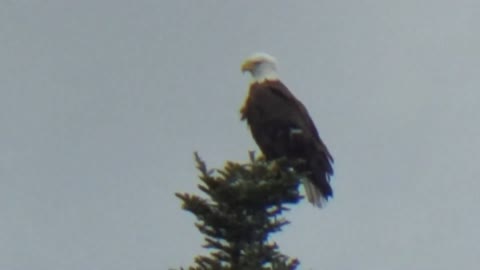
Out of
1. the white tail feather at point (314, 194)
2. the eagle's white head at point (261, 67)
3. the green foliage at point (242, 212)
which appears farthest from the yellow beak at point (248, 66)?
the green foliage at point (242, 212)

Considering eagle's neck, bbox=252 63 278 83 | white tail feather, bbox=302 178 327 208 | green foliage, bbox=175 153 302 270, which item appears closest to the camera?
green foliage, bbox=175 153 302 270

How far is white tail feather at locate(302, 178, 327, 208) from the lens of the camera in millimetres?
10412

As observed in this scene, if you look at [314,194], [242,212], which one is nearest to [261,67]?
[314,194]

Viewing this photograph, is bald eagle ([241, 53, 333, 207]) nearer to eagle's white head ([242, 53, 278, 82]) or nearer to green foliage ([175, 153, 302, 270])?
eagle's white head ([242, 53, 278, 82])

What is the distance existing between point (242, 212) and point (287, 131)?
5524 mm

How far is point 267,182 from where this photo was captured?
5965mm

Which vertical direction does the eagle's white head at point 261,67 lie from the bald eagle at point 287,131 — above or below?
above

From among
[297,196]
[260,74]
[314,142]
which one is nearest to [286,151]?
[314,142]

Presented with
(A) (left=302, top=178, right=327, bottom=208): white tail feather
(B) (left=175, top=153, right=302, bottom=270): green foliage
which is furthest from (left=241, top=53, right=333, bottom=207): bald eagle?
(B) (left=175, top=153, right=302, bottom=270): green foliage

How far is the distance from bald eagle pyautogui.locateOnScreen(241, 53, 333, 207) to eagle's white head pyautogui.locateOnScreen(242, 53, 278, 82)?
0.11 meters

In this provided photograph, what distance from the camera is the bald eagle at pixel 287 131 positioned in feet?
34.3

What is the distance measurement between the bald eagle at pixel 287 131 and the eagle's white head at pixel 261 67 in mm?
110

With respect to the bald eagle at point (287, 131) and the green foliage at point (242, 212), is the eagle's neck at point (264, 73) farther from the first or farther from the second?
the green foliage at point (242, 212)

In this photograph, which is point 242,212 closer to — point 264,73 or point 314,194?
point 314,194
